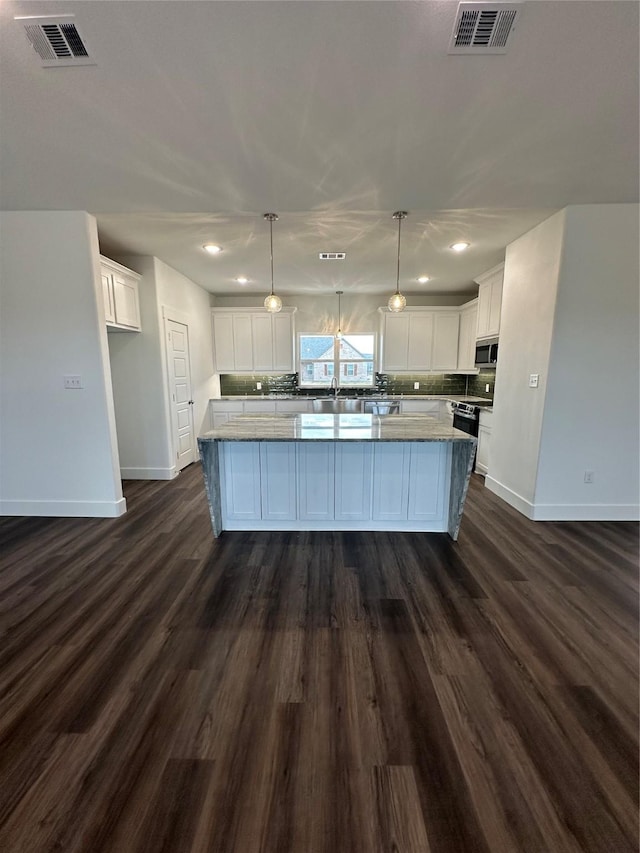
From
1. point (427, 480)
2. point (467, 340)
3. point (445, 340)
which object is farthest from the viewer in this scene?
point (445, 340)

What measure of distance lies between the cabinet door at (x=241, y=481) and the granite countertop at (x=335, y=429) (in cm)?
17

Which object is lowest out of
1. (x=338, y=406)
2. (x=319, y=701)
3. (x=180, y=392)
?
(x=319, y=701)

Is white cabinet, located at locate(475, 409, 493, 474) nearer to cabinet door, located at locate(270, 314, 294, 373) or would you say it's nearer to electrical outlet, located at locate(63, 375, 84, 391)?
cabinet door, located at locate(270, 314, 294, 373)

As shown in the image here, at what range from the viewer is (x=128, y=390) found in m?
4.02

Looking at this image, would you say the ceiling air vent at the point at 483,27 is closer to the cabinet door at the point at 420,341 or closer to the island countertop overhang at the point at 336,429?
the island countertop overhang at the point at 336,429

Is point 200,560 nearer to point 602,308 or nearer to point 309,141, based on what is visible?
point 309,141

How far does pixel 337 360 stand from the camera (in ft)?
19.4

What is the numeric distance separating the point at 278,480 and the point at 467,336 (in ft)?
13.5

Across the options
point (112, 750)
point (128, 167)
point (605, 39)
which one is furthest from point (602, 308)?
point (112, 750)

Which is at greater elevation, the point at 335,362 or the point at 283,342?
the point at 283,342

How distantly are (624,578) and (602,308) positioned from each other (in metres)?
2.08

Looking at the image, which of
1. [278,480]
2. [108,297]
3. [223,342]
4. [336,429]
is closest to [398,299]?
[336,429]

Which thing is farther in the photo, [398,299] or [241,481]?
[398,299]

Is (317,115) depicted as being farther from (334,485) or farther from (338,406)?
(338,406)
